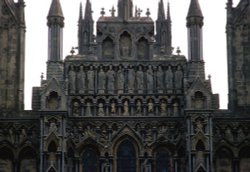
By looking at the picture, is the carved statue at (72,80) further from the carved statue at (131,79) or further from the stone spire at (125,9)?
the stone spire at (125,9)

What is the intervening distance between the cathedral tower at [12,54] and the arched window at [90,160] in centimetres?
416

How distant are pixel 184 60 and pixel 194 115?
337 cm

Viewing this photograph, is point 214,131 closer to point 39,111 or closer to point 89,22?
point 39,111

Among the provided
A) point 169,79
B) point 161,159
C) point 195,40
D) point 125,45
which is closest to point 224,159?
point 161,159

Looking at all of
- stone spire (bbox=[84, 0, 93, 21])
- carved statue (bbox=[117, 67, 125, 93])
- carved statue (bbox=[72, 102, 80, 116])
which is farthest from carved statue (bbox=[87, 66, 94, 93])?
stone spire (bbox=[84, 0, 93, 21])

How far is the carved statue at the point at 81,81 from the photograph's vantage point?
42.9m

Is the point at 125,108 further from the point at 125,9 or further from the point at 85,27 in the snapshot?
the point at 85,27

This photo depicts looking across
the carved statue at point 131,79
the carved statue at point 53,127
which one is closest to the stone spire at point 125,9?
the carved statue at point 131,79

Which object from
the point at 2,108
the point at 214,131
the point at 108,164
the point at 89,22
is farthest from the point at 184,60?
the point at 89,22

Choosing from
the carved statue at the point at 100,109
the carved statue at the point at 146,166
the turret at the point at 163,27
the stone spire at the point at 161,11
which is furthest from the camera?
the stone spire at the point at 161,11

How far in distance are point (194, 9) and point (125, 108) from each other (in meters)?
6.25

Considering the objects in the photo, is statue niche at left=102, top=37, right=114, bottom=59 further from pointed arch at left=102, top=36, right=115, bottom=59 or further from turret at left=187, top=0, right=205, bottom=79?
turret at left=187, top=0, right=205, bottom=79

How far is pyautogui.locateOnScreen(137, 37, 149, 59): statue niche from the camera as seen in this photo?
43.7 metres

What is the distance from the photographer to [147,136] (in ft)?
140
